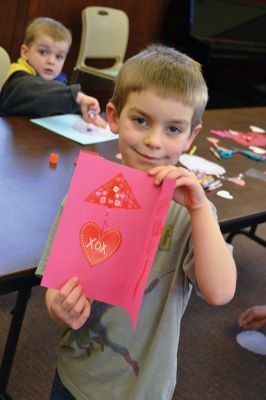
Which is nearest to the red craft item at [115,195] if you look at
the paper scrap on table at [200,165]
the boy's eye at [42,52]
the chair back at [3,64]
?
the paper scrap on table at [200,165]

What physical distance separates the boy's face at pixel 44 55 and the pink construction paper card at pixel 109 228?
1.63 metres

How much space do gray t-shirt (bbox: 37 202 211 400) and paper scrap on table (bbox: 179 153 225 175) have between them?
0.80 meters

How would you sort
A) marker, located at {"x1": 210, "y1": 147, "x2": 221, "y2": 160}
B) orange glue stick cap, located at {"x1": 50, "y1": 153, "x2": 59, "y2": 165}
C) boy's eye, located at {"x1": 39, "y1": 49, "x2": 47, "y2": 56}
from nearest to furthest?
1. orange glue stick cap, located at {"x1": 50, "y1": 153, "x2": 59, "y2": 165}
2. marker, located at {"x1": 210, "y1": 147, "x2": 221, "y2": 160}
3. boy's eye, located at {"x1": 39, "y1": 49, "x2": 47, "y2": 56}

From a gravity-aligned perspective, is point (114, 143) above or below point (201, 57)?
above

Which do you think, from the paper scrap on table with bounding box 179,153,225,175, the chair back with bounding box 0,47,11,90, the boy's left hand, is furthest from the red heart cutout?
the chair back with bounding box 0,47,11,90

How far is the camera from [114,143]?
1.91 metres

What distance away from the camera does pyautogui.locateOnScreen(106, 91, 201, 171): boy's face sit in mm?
996

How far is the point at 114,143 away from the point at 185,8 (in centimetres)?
337

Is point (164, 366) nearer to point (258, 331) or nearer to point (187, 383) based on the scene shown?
point (187, 383)

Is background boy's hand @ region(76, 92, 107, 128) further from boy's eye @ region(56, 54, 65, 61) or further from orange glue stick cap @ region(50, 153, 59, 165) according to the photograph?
boy's eye @ region(56, 54, 65, 61)

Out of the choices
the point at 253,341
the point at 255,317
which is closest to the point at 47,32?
the point at 255,317

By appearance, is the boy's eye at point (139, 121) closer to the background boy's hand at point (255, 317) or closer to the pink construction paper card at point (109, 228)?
the pink construction paper card at point (109, 228)

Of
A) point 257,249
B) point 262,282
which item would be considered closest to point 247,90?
point 257,249

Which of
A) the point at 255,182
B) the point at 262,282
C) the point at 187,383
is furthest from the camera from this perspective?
the point at 262,282
